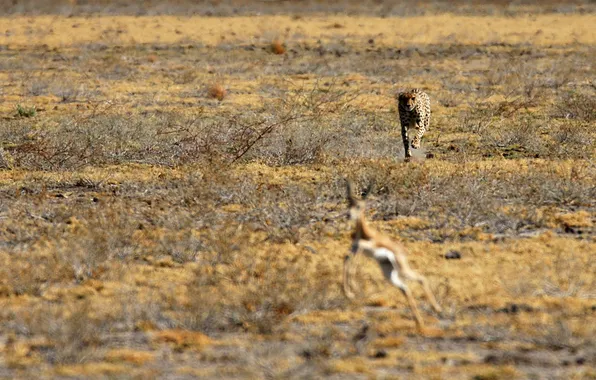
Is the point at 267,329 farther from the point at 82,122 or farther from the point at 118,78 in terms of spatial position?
the point at 118,78

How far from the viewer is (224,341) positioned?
645cm

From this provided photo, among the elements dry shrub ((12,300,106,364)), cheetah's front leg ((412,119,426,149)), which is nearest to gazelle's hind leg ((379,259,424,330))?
dry shrub ((12,300,106,364))

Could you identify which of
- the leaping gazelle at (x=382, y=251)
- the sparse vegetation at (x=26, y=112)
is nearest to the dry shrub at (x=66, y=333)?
the leaping gazelle at (x=382, y=251)

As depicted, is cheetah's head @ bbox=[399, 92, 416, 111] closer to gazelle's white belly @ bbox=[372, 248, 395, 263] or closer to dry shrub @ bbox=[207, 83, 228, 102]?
dry shrub @ bbox=[207, 83, 228, 102]

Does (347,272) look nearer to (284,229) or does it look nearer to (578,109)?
(284,229)

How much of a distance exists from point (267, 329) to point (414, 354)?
100 centimetres

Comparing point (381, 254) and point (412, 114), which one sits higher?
point (381, 254)

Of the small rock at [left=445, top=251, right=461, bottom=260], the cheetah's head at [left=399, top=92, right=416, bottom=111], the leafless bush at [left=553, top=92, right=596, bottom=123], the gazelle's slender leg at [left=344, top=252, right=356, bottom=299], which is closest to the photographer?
the gazelle's slender leg at [left=344, top=252, right=356, bottom=299]

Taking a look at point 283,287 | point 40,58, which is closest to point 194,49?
point 40,58

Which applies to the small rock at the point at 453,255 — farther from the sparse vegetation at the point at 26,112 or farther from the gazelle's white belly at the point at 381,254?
the sparse vegetation at the point at 26,112

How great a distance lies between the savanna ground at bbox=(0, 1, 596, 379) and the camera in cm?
620

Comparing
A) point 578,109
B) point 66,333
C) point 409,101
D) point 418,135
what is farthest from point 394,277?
point 578,109

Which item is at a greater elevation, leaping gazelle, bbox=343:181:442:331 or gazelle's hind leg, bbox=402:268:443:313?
leaping gazelle, bbox=343:181:442:331

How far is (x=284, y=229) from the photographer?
9367 millimetres
